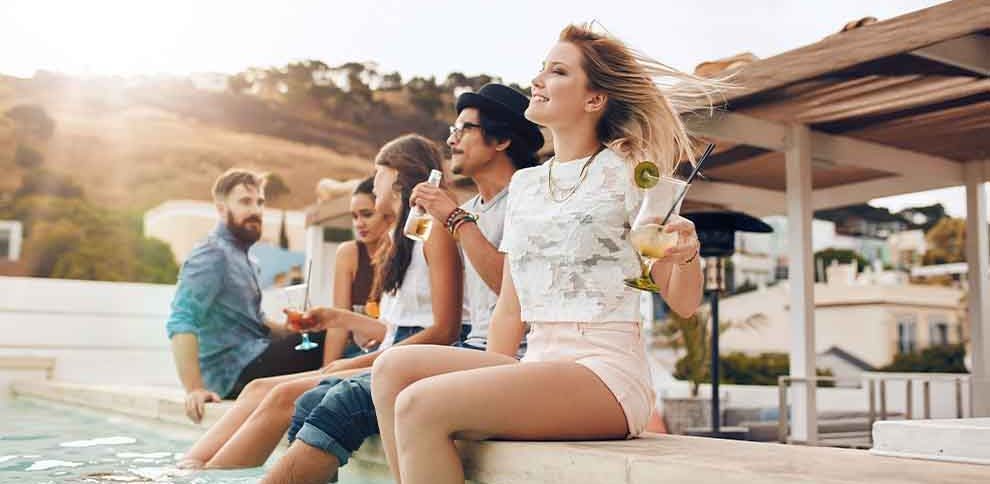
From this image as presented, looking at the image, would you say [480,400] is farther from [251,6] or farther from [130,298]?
[251,6]

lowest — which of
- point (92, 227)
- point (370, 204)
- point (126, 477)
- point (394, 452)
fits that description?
point (126, 477)

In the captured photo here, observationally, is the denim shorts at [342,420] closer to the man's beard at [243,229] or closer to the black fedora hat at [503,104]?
the black fedora hat at [503,104]

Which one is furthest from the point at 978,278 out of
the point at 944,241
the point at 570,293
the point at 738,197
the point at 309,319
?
the point at 944,241

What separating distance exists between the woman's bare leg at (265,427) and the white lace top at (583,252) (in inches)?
41.9

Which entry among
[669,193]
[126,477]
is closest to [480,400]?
[669,193]

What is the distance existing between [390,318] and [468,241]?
892 mm

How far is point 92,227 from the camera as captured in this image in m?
30.1

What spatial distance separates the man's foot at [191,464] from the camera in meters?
3.18

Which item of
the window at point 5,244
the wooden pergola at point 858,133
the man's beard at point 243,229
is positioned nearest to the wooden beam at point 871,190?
the wooden pergola at point 858,133

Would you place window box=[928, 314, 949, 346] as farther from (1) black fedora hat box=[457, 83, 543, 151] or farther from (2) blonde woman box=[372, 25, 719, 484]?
(2) blonde woman box=[372, 25, 719, 484]

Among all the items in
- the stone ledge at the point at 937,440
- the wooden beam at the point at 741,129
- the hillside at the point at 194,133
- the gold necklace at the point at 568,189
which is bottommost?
the stone ledge at the point at 937,440

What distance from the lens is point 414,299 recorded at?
11.1 ft

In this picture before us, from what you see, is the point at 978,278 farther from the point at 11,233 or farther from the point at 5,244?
the point at 5,244

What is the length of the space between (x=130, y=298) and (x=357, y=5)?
23.9 metres
